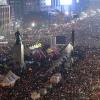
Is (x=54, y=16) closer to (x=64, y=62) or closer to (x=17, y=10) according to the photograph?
(x=17, y=10)

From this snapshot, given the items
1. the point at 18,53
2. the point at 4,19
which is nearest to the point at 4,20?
the point at 4,19

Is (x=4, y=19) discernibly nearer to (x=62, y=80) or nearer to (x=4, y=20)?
(x=4, y=20)

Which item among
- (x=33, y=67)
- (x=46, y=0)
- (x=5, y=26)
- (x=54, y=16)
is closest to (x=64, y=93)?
(x=33, y=67)

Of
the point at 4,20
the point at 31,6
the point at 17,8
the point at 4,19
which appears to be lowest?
the point at 4,20

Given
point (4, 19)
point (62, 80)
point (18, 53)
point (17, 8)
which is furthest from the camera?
point (17, 8)

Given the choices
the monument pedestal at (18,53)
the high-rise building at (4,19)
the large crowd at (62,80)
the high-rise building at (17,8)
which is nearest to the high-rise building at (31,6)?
the high-rise building at (17,8)

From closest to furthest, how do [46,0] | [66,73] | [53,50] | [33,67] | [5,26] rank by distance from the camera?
1. [66,73]
2. [33,67]
3. [53,50]
4. [5,26]
5. [46,0]

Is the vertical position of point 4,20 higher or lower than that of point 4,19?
lower

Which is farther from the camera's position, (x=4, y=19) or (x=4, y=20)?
(x=4, y=19)

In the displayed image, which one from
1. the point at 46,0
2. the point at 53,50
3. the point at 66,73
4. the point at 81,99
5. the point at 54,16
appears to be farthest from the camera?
the point at 46,0

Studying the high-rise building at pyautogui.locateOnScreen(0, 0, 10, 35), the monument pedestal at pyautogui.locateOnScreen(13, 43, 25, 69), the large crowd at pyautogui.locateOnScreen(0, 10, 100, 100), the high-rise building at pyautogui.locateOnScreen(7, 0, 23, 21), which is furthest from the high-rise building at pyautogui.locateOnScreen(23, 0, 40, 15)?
the monument pedestal at pyautogui.locateOnScreen(13, 43, 25, 69)

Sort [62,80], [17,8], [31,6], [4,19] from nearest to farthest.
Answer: [62,80] → [4,19] → [17,8] → [31,6]
